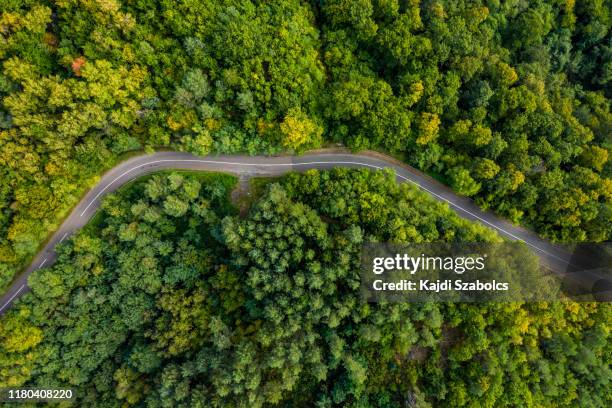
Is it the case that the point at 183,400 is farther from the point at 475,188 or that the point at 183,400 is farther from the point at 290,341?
the point at 475,188

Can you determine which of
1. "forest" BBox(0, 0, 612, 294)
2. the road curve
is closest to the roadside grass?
the road curve

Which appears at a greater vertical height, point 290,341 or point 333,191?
point 333,191

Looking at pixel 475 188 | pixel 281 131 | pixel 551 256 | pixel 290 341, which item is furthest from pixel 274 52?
pixel 551 256

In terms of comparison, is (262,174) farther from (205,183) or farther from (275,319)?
(275,319)

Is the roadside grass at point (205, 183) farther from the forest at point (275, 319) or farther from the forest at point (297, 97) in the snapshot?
the forest at point (297, 97)

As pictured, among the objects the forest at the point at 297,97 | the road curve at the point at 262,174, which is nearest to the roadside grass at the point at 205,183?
the road curve at the point at 262,174

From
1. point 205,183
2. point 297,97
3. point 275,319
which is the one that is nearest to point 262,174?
point 205,183

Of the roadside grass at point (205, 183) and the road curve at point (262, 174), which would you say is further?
the roadside grass at point (205, 183)

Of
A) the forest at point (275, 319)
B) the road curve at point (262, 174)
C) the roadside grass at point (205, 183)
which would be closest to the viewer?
the forest at point (275, 319)
